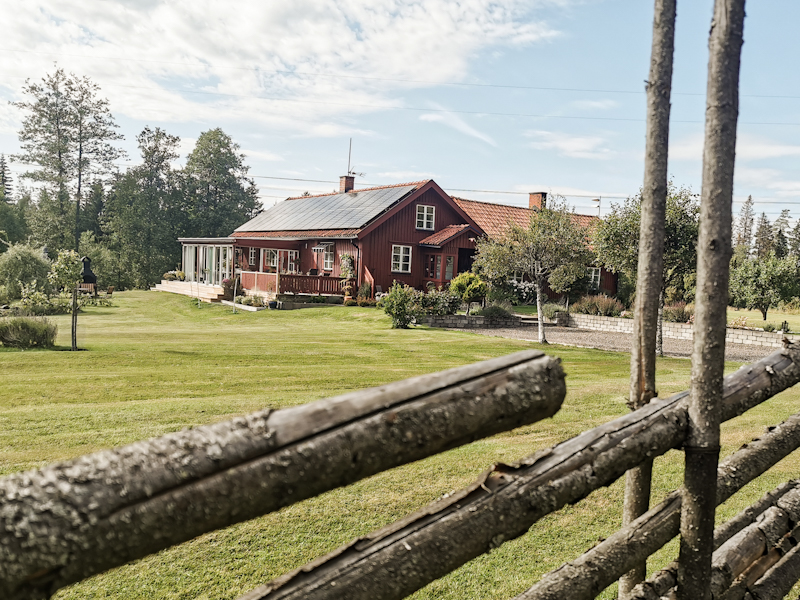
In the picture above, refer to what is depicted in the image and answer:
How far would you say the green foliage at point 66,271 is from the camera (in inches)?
567

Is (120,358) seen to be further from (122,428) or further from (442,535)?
(442,535)

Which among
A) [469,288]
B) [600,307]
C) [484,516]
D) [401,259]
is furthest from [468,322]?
[484,516]

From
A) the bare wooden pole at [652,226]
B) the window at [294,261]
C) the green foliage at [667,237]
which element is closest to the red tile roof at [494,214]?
the window at [294,261]

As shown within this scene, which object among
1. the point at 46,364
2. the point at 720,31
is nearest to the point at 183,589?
the point at 720,31

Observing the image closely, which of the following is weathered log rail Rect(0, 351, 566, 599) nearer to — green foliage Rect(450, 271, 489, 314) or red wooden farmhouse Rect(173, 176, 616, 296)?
green foliage Rect(450, 271, 489, 314)

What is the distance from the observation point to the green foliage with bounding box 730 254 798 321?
27250 millimetres

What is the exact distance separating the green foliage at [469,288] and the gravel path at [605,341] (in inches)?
104

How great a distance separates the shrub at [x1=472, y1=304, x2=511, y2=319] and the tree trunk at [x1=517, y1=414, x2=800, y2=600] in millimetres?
19688

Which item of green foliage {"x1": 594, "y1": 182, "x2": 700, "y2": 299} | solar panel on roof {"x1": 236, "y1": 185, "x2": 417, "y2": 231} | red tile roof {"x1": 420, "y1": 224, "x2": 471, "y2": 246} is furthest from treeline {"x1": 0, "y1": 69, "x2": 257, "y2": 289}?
green foliage {"x1": 594, "y1": 182, "x2": 700, "y2": 299}

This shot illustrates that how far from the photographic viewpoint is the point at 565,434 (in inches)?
279

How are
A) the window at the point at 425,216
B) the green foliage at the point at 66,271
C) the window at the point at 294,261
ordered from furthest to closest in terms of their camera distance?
the window at the point at 294,261
the window at the point at 425,216
the green foliage at the point at 66,271

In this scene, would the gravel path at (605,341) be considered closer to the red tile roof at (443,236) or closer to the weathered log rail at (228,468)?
the red tile roof at (443,236)

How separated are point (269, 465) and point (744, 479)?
2.81 m

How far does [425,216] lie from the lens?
31.3 meters
